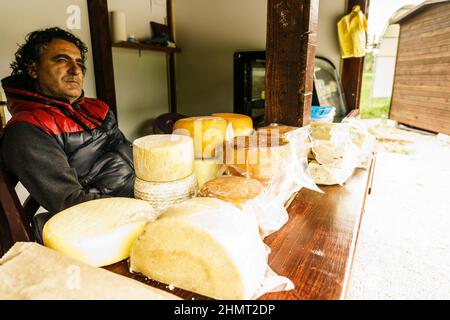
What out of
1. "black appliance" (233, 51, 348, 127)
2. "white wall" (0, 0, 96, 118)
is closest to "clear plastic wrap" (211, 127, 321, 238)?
"white wall" (0, 0, 96, 118)

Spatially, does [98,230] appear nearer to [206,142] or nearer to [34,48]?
[206,142]

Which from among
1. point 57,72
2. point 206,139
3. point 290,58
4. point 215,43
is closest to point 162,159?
point 206,139

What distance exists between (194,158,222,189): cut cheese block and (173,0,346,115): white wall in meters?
3.08

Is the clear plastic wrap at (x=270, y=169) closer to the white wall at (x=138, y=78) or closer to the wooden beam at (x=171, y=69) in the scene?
the white wall at (x=138, y=78)

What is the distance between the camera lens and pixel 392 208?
2904mm

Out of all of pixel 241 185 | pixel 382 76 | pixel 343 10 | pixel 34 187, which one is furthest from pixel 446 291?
pixel 382 76

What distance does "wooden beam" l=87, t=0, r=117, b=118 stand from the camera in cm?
300

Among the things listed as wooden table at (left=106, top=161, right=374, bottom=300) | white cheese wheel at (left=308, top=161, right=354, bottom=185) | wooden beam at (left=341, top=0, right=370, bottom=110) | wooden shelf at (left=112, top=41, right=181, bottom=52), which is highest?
wooden shelf at (left=112, top=41, right=181, bottom=52)

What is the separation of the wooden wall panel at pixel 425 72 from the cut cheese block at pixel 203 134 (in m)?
6.53

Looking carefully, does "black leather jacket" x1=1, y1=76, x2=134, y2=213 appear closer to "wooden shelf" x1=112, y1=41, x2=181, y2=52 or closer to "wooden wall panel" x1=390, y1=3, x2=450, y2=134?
"wooden shelf" x1=112, y1=41, x2=181, y2=52

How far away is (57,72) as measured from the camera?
1.63m

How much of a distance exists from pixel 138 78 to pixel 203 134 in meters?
3.11

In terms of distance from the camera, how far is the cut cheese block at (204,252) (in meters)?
0.58
